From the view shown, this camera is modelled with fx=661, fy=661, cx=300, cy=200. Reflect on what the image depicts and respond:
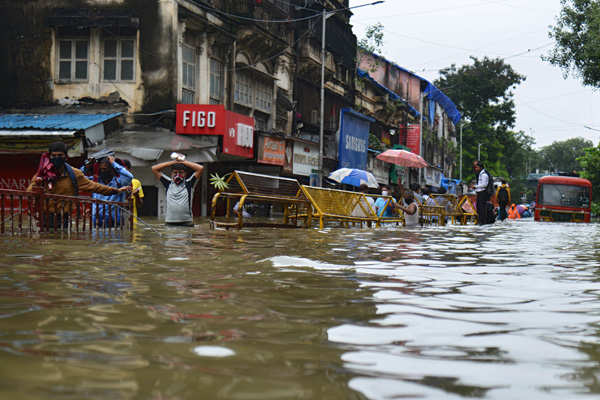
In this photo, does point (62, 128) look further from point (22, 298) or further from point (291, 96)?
point (22, 298)

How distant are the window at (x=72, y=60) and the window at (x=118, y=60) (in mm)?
622

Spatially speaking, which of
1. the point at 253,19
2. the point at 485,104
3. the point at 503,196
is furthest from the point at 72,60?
the point at 485,104

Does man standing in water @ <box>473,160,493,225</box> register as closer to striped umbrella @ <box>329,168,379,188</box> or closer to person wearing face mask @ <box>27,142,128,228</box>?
striped umbrella @ <box>329,168,379,188</box>

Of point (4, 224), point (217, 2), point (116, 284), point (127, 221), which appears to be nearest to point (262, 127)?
point (217, 2)

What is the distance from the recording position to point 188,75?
814 inches

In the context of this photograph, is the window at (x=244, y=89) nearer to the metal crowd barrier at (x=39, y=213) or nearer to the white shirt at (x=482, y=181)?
the white shirt at (x=482, y=181)

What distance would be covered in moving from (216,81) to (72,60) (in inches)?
185

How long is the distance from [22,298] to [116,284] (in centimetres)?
71

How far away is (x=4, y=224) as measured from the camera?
327 inches

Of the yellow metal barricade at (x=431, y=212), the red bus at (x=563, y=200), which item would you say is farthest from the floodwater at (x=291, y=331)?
the red bus at (x=563, y=200)

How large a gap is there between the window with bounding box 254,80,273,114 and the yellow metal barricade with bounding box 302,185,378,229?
10536 millimetres

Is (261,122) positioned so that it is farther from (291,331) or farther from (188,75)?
(291,331)

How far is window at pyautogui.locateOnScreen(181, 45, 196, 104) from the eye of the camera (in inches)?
802

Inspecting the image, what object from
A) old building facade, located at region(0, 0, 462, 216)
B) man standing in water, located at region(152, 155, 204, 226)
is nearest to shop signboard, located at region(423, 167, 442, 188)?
old building facade, located at region(0, 0, 462, 216)
